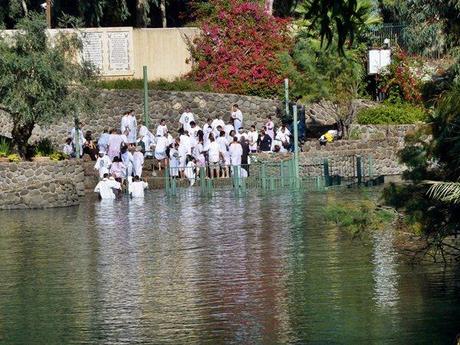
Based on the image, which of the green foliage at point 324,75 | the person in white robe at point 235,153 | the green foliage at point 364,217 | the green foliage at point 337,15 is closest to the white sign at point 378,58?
the green foliage at point 324,75

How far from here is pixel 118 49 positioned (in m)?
50.2

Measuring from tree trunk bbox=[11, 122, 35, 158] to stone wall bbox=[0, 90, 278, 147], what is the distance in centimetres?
788

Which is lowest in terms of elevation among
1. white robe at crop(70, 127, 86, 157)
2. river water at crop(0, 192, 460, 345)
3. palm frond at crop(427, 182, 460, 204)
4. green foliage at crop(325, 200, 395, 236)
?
river water at crop(0, 192, 460, 345)

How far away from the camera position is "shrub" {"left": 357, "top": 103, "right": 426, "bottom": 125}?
47.3 m

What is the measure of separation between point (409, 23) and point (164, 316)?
25611 millimetres

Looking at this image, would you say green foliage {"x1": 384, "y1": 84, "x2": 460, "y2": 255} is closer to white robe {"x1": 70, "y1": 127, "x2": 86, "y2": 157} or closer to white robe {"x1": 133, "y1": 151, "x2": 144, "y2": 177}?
white robe {"x1": 133, "y1": 151, "x2": 144, "y2": 177}

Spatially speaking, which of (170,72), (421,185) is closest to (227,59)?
(170,72)

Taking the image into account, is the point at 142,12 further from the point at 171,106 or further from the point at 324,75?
the point at 324,75

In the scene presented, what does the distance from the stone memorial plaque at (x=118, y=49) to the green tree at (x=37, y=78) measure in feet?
31.8

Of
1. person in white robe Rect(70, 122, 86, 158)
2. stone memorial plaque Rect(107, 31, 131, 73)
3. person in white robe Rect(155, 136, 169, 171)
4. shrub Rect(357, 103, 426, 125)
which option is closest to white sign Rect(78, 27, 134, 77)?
stone memorial plaque Rect(107, 31, 131, 73)

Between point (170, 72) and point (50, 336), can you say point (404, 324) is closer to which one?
point (50, 336)

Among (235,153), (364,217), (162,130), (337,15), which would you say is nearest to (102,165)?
(162,130)

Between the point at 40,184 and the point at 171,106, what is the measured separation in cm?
1216

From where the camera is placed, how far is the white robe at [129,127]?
148ft
